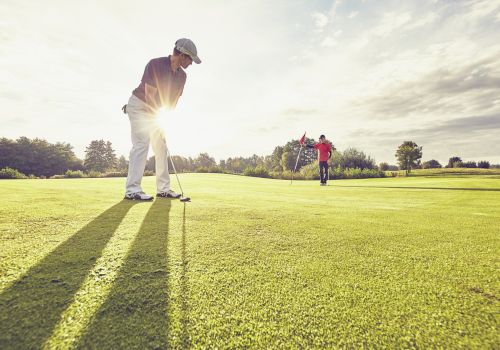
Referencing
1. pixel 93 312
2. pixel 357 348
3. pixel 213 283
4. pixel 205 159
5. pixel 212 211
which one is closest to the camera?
pixel 357 348

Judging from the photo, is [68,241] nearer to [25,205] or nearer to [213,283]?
[213,283]

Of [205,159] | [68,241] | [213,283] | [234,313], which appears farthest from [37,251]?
[205,159]

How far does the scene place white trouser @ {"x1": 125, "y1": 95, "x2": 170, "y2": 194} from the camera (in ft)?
14.7

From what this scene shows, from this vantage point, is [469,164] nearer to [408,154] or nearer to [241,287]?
[408,154]

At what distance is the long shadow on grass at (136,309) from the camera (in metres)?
0.90

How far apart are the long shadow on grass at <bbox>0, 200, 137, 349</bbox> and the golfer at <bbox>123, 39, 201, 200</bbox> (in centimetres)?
267

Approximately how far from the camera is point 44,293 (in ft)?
3.83

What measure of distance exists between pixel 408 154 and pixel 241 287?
69.1m

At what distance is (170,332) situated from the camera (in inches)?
37.4

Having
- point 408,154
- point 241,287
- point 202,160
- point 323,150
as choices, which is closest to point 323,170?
point 323,150

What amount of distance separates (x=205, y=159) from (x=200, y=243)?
106 m

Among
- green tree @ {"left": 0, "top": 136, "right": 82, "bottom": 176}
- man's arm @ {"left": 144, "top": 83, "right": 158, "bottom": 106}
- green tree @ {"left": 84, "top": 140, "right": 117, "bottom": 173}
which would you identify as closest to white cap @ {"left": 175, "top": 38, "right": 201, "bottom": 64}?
man's arm @ {"left": 144, "top": 83, "right": 158, "bottom": 106}

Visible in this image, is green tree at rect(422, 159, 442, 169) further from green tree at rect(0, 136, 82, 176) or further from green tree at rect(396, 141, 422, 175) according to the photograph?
green tree at rect(0, 136, 82, 176)

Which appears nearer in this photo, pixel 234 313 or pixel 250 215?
pixel 234 313
